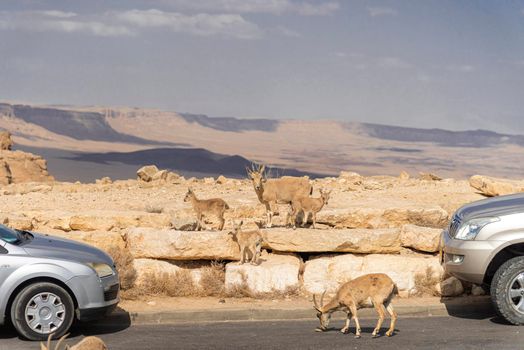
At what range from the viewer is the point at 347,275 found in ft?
51.9

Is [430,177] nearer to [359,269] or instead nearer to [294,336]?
[359,269]

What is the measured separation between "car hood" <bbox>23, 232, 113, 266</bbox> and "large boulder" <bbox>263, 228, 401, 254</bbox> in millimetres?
3897

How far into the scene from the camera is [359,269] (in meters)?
15.9

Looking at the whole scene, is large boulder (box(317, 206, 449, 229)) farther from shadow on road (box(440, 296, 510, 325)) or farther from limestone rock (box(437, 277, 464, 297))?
shadow on road (box(440, 296, 510, 325))

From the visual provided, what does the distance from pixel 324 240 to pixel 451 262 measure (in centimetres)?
Result: 286

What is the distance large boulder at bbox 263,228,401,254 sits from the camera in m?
16.2

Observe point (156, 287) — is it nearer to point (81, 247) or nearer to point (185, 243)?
point (185, 243)

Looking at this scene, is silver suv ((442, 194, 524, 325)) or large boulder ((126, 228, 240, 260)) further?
large boulder ((126, 228, 240, 260))

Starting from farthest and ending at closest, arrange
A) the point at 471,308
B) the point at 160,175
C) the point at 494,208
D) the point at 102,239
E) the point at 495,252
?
the point at 160,175 < the point at 102,239 < the point at 471,308 < the point at 494,208 < the point at 495,252

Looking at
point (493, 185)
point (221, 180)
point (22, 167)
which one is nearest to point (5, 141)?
point (22, 167)

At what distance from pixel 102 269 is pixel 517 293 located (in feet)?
19.0

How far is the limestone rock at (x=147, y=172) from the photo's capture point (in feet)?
110

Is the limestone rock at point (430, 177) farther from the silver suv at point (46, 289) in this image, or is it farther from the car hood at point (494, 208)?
the silver suv at point (46, 289)

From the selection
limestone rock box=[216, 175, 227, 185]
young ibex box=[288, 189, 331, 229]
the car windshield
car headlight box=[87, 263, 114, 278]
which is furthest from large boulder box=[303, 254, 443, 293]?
limestone rock box=[216, 175, 227, 185]
